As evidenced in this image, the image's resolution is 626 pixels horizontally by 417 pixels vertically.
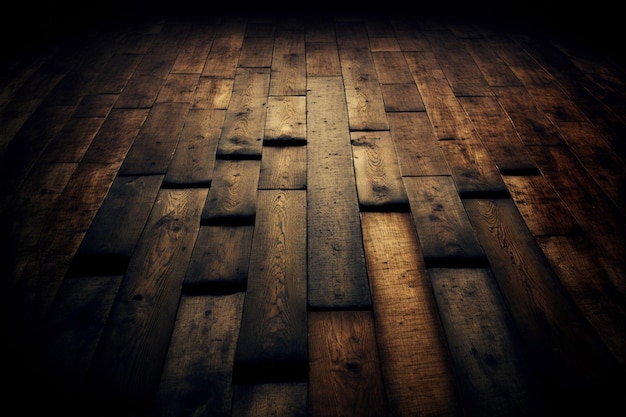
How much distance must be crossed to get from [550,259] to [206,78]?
2.02 m

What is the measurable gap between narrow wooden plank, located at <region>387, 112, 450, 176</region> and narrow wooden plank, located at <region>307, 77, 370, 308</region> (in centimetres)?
24

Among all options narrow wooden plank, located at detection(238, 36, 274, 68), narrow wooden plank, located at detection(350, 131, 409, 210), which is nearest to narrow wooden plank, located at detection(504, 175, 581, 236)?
narrow wooden plank, located at detection(350, 131, 409, 210)

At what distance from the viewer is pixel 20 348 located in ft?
3.33

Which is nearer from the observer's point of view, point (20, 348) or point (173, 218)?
point (20, 348)

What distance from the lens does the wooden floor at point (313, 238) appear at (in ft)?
3.14

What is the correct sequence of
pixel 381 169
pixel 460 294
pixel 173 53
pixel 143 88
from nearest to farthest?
pixel 460 294, pixel 381 169, pixel 143 88, pixel 173 53

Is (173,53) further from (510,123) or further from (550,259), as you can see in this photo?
(550,259)

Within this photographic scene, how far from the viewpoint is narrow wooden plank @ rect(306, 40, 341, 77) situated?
90.4 inches

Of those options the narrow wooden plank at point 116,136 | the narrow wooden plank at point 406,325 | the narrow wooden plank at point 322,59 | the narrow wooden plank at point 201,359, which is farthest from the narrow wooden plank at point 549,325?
the narrow wooden plank at point 116,136

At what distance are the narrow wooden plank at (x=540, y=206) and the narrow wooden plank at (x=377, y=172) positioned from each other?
0.46 meters

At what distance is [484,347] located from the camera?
1015mm

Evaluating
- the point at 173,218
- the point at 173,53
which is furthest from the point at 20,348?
the point at 173,53

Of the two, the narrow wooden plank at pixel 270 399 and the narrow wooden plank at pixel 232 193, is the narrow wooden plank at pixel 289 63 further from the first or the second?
the narrow wooden plank at pixel 270 399

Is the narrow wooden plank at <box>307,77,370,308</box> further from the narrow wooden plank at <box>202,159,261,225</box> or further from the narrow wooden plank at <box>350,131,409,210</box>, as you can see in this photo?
the narrow wooden plank at <box>202,159,261,225</box>
